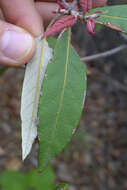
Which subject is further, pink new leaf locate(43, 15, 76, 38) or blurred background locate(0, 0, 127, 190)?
blurred background locate(0, 0, 127, 190)

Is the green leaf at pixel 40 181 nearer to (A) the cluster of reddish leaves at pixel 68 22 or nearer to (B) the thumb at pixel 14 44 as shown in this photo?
(B) the thumb at pixel 14 44

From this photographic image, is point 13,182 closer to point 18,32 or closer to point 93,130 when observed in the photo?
point 18,32

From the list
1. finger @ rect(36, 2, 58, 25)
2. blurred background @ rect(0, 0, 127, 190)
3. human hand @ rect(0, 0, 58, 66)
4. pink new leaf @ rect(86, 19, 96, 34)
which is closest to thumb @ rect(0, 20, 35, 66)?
human hand @ rect(0, 0, 58, 66)

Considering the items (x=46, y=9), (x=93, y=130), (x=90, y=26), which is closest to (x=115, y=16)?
(x=90, y=26)

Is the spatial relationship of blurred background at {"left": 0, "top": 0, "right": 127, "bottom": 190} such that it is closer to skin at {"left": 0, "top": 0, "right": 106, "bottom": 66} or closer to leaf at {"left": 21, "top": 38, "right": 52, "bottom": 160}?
skin at {"left": 0, "top": 0, "right": 106, "bottom": 66}

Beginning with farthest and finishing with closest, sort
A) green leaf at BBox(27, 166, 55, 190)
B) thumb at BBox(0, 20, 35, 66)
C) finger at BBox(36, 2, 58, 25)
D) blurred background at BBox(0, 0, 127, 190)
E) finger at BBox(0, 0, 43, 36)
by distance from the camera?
blurred background at BBox(0, 0, 127, 190) → green leaf at BBox(27, 166, 55, 190) → finger at BBox(36, 2, 58, 25) → finger at BBox(0, 0, 43, 36) → thumb at BBox(0, 20, 35, 66)

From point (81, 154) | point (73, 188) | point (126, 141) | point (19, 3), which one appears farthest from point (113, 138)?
point (19, 3)

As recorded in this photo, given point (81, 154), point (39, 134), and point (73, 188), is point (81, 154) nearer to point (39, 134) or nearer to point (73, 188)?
point (73, 188)
